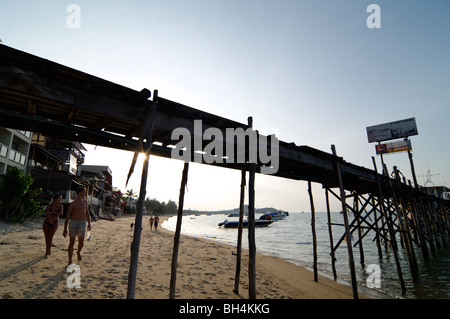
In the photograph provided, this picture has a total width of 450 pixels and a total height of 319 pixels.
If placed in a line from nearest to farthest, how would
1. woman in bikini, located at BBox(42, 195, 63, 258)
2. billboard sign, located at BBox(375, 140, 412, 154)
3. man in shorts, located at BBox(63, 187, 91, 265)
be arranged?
1. man in shorts, located at BBox(63, 187, 91, 265)
2. woman in bikini, located at BBox(42, 195, 63, 258)
3. billboard sign, located at BBox(375, 140, 412, 154)

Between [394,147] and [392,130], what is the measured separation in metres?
2.13

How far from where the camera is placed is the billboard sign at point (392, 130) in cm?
2658

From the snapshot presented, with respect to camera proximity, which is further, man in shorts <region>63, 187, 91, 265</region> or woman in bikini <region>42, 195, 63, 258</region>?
woman in bikini <region>42, 195, 63, 258</region>

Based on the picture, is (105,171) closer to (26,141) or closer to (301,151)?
(26,141)

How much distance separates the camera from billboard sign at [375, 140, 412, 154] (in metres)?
26.7

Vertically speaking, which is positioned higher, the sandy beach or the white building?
the white building

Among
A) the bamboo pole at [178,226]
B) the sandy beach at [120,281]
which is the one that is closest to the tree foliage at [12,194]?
the sandy beach at [120,281]

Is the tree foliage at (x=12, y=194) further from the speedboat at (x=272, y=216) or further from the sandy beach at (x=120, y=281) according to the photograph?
the speedboat at (x=272, y=216)

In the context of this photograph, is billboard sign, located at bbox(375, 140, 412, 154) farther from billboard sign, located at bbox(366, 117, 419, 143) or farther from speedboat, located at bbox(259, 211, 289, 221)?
speedboat, located at bbox(259, 211, 289, 221)

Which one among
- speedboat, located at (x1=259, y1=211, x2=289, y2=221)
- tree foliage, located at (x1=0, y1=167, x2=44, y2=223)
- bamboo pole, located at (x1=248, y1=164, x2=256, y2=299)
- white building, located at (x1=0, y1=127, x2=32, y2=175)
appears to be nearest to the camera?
bamboo pole, located at (x1=248, y1=164, x2=256, y2=299)

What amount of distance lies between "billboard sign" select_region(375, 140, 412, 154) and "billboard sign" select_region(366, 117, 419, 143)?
1.20 m

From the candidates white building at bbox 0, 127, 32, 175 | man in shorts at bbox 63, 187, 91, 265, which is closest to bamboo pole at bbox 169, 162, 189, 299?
man in shorts at bbox 63, 187, 91, 265
